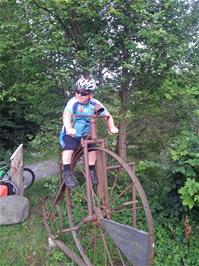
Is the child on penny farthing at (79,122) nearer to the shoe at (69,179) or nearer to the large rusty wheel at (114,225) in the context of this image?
the shoe at (69,179)

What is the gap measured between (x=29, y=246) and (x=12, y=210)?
0.69 metres

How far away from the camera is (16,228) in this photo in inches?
219

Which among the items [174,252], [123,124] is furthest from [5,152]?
[174,252]

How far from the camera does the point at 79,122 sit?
451 centimetres

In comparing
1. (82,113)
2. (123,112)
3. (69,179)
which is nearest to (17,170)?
(123,112)

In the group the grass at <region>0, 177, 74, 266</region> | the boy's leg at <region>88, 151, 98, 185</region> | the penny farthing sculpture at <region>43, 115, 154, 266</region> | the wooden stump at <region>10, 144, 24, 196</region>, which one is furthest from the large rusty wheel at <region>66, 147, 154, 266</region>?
the wooden stump at <region>10, 144, 24, 196</region>

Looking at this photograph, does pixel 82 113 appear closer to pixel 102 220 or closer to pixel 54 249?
pixel 102 220

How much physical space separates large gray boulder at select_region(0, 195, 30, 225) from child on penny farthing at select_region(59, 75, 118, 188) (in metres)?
1.28

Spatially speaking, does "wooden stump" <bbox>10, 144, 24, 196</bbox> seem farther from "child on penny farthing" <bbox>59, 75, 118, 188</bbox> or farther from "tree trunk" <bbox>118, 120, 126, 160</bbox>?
"child on penny farthing" <bbox>59, 75, 118, 188</bbox>

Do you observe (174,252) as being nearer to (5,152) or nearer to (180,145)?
(180,145)

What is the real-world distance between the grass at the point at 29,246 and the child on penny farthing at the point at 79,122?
3.03 ft

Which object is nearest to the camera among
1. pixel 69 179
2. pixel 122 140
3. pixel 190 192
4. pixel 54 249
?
pixel 190 192

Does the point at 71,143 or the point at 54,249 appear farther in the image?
the point at 54,249

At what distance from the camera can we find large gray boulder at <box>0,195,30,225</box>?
219 inches
